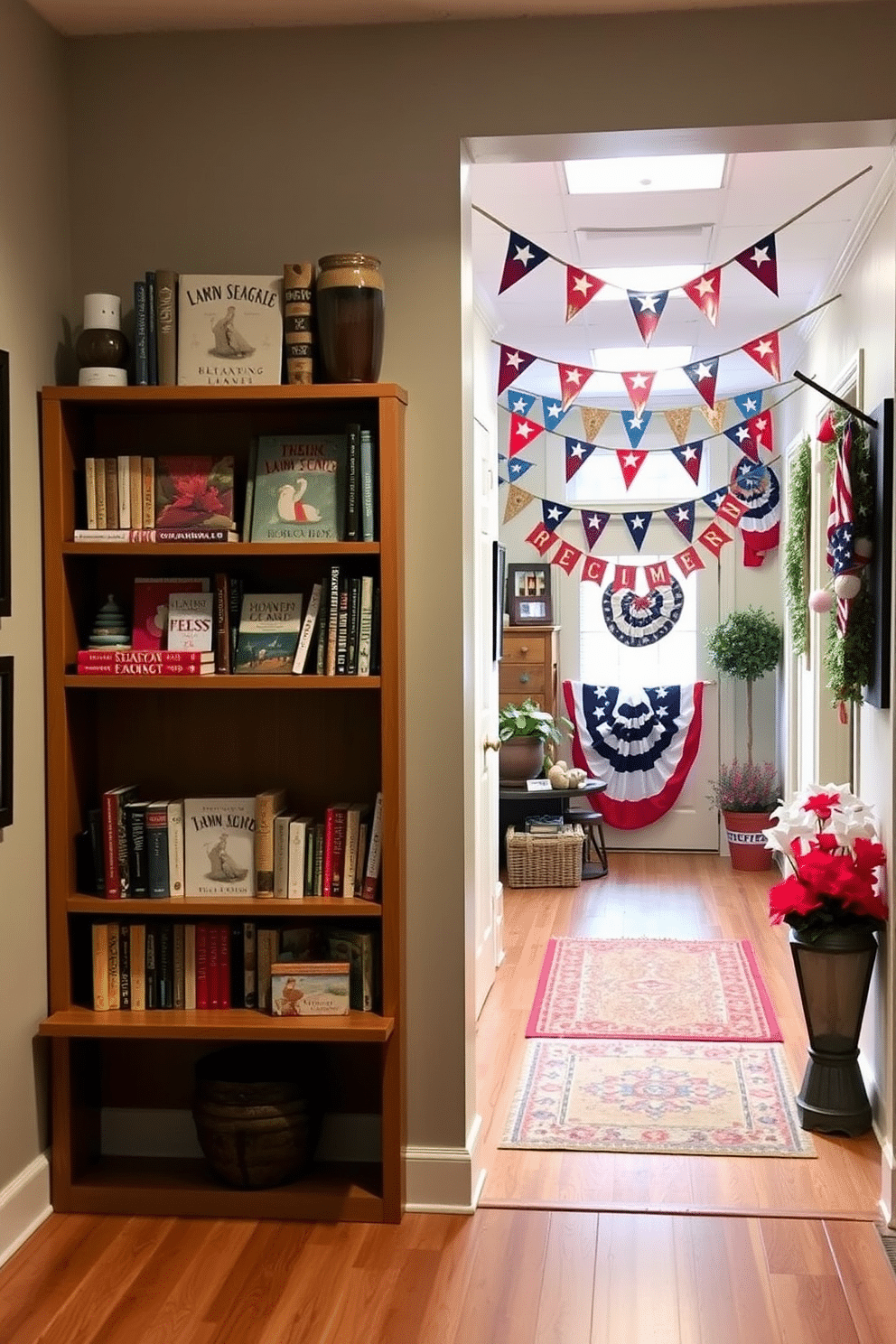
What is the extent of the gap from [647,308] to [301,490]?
148 cm

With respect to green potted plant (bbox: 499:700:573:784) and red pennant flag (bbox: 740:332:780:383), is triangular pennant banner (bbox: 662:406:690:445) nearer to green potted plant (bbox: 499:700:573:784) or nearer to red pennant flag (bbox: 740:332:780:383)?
red pennant flag (bbox: 740:332:780:383)

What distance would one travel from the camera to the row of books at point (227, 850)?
10.4 ft

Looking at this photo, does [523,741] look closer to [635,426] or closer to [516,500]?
[516,500]

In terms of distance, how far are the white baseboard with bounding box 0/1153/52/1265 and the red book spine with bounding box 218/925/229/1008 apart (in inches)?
21.0

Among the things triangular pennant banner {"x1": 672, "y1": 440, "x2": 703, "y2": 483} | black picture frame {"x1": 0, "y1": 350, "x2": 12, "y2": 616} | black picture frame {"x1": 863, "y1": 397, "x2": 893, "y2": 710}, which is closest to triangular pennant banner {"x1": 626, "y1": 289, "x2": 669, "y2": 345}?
black picture frame {"x1": 863, "y1": 397, "x2": 893, "y2": 710}

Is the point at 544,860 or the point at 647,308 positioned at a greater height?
the point at 647,308

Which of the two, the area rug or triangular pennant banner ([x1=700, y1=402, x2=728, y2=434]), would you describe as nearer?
the area rug

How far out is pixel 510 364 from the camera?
16.7ft

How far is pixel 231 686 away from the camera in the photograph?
310cm

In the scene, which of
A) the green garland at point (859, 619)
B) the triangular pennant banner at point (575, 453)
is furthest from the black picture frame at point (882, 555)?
the triangular pennant banner at point (575, 453)

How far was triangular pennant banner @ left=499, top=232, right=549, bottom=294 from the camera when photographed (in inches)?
149

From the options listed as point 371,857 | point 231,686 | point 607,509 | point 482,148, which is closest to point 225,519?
point 231,686

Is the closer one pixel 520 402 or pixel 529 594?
pixel 520 402

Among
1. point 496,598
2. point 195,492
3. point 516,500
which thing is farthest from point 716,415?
point 195,492
